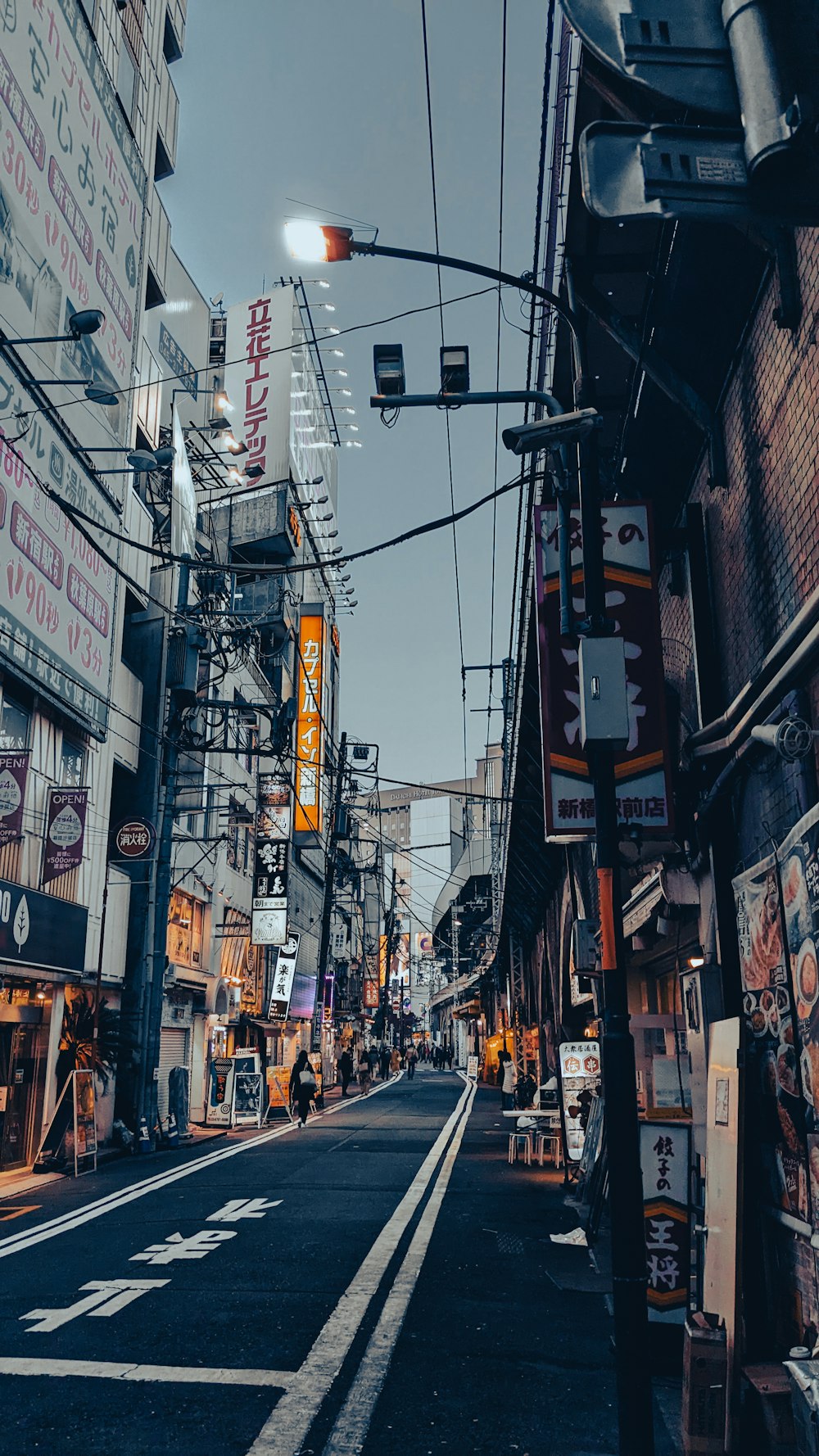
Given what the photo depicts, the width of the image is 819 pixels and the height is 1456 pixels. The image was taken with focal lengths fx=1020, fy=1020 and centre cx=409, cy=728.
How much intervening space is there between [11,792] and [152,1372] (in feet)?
37.9

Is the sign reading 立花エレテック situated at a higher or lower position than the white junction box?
higher

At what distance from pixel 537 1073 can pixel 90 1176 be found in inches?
779

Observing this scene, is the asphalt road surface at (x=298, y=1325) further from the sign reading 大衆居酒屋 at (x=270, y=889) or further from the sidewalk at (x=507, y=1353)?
the sign reading 大衆居酒屋 at (x=270, y=889)

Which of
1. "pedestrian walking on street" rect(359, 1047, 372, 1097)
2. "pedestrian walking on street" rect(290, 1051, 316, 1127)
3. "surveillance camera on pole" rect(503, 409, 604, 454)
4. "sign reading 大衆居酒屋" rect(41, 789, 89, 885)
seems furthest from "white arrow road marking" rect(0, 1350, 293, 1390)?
"pedestrian walking on street" rect(359, 1047, 372, 1097)

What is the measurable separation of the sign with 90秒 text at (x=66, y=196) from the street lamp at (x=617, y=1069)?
1492 cm

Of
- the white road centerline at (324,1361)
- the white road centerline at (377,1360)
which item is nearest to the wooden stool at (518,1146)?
the white road centerline at (377,1360)

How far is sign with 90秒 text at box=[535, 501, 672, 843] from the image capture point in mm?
8945

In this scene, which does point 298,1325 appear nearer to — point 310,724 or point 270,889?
point 270,889

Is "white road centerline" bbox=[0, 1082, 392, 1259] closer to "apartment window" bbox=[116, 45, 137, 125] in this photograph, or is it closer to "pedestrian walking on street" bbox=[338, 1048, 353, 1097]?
"pedestrian walking on street" bbox=[338, 1048, 353, 1097]

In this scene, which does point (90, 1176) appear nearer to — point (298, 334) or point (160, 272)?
point (160, 272)

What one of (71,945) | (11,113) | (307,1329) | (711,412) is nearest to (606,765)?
(711,412)

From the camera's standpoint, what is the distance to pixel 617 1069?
575 centimetres

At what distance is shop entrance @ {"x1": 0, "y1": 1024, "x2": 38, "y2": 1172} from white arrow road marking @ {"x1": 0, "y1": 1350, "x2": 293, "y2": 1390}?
12.6 m

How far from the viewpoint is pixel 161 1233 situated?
11.7m
